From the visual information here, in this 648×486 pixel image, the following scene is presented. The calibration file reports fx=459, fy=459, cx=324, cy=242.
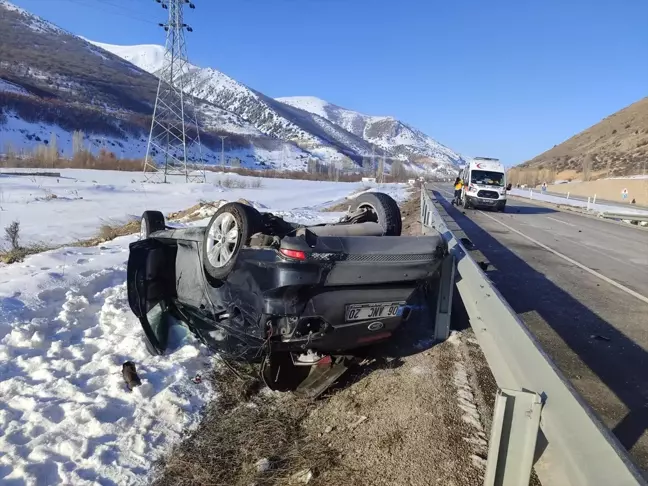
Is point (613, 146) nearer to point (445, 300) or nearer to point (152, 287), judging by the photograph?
point (445, 300)

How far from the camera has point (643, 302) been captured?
20.0 ft

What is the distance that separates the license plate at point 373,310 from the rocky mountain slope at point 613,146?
189 ft

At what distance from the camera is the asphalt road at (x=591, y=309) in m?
3.37

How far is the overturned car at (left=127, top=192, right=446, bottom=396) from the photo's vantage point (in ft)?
10.2

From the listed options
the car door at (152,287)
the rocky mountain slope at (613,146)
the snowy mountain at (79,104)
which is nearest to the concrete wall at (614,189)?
the rocky mountain slope at (613,146)

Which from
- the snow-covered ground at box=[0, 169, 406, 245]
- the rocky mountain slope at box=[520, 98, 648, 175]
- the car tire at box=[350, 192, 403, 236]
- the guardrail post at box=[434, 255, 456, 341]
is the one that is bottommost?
the snow-covered ground at box=[0, 169, 406, 245]

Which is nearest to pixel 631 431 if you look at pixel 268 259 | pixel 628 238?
pixel 268 259

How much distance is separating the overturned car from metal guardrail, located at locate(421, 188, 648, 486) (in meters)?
0.92

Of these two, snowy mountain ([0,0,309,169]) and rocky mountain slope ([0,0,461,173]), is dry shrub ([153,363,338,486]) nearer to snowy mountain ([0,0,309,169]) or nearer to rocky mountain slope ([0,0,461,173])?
rocky mountain slope ([0,0,461,173])

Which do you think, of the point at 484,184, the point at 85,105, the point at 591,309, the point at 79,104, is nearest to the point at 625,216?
the point at 484,184

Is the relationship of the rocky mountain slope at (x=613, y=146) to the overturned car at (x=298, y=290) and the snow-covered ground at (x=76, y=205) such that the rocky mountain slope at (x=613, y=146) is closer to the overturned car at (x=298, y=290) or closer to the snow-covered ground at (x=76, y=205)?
the snow-covered ground at (x=76, y=205)

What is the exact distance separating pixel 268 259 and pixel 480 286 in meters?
1.59

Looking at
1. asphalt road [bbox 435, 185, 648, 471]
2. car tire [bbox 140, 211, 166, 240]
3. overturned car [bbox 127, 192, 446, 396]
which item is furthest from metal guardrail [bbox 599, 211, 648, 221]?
car tire [bbox 140, 211, 166, 240]

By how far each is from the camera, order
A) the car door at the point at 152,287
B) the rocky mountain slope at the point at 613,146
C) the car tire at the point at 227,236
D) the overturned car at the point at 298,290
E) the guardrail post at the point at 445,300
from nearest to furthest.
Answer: the overturned car at the point at 298,290, the car tire at the point at 227,236, the guardrail post at the point at 445,300, the car door at the point at 152,287, the rocky mountain slope at the point at 613,146
